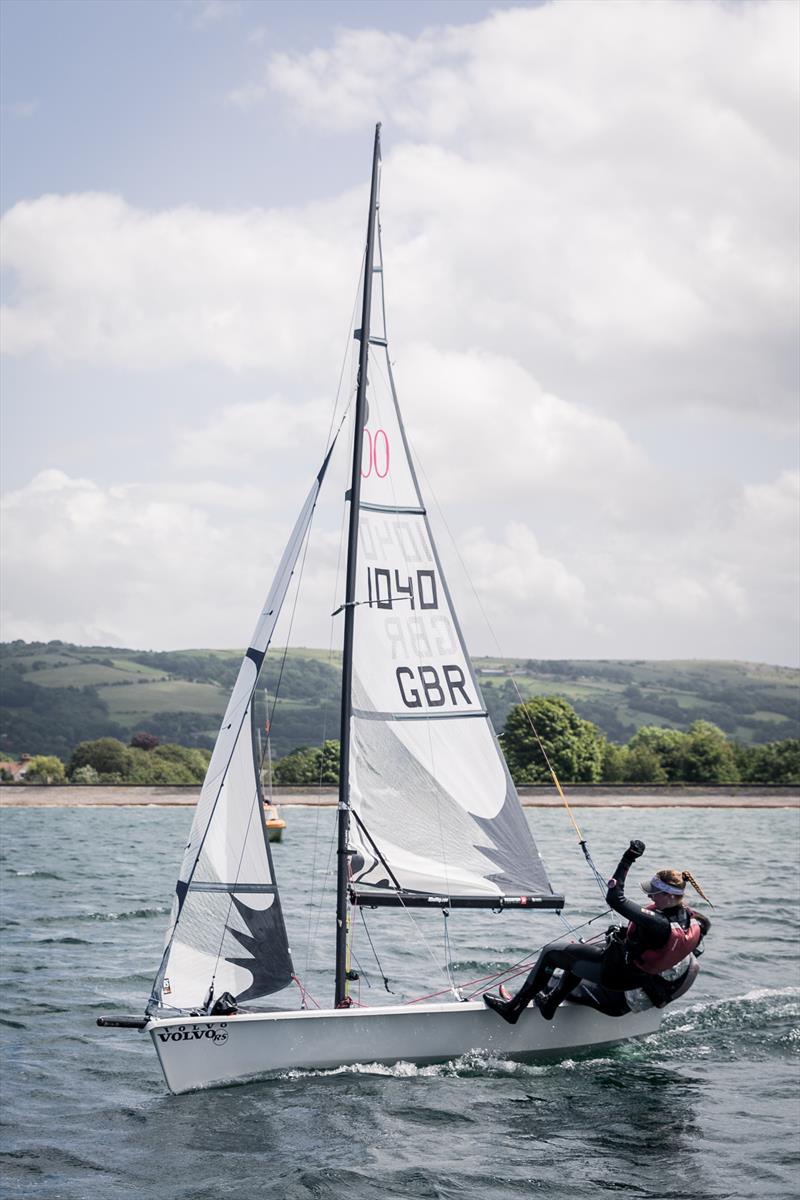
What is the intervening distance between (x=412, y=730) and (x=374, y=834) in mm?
1167

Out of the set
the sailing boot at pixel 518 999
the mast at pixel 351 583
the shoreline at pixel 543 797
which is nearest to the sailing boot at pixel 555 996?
the sailing boot at pixel 518 999

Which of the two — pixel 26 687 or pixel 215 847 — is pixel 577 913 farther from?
pixel 26 687

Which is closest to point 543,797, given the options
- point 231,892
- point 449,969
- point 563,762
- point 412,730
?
point 563,762

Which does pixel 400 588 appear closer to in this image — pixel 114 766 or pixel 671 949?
pixel 671 949

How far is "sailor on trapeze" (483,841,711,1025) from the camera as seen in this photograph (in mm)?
11195

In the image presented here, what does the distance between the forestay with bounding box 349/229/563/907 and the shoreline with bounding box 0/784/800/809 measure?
65.2 m

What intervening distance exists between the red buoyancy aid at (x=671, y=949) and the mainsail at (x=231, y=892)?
349cm

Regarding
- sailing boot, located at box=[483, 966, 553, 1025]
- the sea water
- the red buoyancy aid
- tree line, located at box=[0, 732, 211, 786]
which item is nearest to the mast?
sailing boot, located at box=[483, 966, 553, 1025]

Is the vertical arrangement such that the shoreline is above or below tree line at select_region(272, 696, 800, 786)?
below

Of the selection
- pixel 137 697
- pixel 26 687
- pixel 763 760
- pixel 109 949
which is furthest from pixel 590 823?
pixel 26 687

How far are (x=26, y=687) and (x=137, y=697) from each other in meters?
20.2

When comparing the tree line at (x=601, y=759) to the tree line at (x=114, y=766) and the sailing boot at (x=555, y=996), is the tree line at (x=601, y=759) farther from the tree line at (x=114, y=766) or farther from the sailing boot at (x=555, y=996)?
the sailing boot at (x=555, y=996)

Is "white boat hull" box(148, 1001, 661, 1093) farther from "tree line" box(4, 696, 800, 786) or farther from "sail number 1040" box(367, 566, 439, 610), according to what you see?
"tree line" box(4, 696, 800, 786)


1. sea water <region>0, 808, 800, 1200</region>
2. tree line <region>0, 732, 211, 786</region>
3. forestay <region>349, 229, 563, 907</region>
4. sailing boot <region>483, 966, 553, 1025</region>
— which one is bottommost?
tree line <region>0, 732, 211, 786</region>
